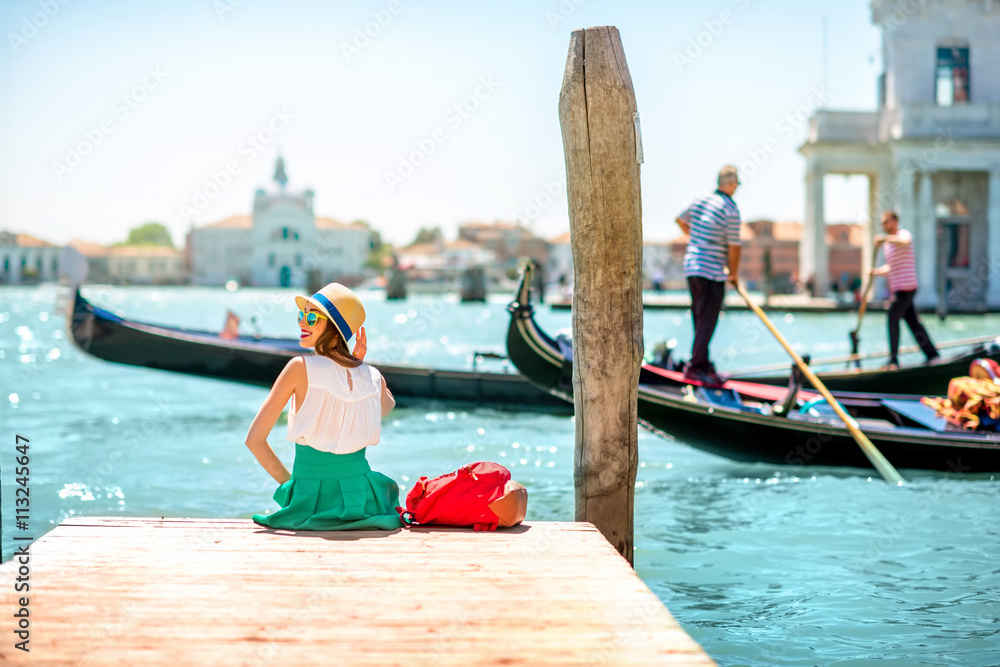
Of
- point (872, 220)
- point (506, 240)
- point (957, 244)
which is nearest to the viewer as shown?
point (872, 220)

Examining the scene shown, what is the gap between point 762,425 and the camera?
636 centimetres

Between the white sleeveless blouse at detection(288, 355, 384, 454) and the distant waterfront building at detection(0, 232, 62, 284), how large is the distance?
3464 inches

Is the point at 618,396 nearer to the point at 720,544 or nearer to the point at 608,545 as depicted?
the point at 608,545

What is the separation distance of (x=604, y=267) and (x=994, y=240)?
93.7 ft

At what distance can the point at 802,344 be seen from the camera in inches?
832

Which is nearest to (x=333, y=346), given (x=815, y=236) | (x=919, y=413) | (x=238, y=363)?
(x=919, y=413)

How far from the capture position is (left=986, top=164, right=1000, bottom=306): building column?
28359 millimetres

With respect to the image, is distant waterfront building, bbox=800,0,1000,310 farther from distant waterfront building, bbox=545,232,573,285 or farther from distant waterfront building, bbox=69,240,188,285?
distant waterfront building, bbox=69,240,188,285

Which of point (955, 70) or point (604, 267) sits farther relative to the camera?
point (955, 70)

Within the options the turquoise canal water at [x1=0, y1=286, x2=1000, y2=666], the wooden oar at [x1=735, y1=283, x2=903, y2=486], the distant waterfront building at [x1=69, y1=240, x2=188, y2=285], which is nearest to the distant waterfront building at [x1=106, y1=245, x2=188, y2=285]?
the distant waterfront building at [x1=69, y1=240, x2=188, y2=285]

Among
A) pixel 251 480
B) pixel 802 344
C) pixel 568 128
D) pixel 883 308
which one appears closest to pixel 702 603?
pixel 568 128

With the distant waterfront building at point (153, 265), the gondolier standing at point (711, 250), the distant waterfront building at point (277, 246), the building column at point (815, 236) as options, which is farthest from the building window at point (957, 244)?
the distant waterfront building at point (153, 265)

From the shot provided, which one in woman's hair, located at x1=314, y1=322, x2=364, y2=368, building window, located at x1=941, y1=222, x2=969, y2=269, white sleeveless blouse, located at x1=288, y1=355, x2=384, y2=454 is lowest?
white sleeveless blouse, located at x1=288, y1=355, x2=384, y2=454

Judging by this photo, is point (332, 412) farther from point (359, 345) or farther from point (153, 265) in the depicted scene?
point (153, 265)
